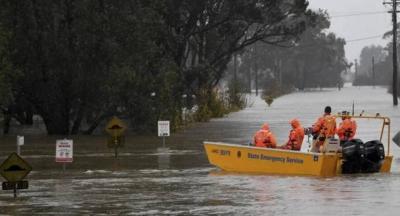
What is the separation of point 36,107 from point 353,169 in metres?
19.0

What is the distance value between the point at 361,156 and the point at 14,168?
7644 mm

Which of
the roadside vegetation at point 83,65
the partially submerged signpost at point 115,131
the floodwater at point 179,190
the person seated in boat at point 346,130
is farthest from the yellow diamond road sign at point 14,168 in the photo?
the roadside vegetation at point 83,65

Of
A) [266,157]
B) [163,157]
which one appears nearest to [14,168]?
[266,157]

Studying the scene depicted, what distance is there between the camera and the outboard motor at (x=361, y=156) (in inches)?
804

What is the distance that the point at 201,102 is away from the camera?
52.8m

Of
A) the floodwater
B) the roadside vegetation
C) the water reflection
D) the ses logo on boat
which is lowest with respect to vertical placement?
the floodwater

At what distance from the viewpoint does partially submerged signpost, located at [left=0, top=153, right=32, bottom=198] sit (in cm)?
1636

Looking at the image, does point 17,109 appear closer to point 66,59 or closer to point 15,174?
point 66,59

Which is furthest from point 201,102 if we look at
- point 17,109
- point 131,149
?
point 131,149

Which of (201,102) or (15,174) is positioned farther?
(201,102)

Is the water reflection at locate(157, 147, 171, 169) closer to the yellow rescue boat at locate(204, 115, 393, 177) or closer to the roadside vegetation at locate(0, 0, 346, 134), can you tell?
the yellow rescue boat at locate(204, 115, 393, 177)

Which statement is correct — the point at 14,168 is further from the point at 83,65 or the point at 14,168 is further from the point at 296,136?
the point at 83,65

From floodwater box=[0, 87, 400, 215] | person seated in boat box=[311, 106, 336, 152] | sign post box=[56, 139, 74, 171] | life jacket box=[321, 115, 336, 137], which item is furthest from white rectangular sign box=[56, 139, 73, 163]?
life jacket box=[321, 115, 336, 137]

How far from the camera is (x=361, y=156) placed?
20.5 metres
